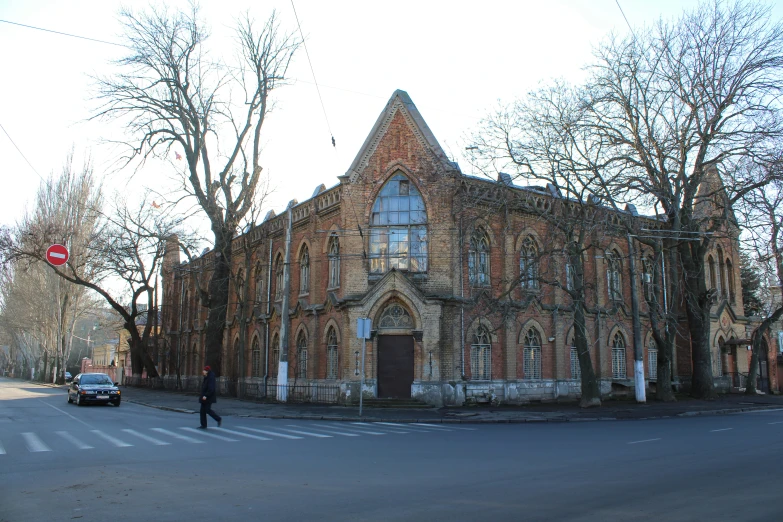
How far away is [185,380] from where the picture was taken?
4428cm

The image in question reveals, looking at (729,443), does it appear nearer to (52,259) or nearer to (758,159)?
(758,159)

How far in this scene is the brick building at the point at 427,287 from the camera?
2452cm

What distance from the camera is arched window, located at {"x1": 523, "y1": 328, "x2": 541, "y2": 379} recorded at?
2791 centimetres

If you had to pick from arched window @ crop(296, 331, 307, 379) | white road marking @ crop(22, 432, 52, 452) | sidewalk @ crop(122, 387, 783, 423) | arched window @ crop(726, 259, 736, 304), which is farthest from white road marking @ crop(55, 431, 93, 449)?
arched window @ crop(726, 259, 736, 304)

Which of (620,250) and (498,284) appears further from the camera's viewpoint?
(620,250)

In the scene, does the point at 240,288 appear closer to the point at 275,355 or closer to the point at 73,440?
the point at 275,355

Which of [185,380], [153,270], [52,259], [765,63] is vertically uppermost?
[765,63]

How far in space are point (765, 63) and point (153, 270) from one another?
3761 centimetres

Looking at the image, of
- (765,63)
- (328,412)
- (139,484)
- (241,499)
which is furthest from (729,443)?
(765,63)

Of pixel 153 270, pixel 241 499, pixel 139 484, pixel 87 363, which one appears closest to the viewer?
pixel 241 499

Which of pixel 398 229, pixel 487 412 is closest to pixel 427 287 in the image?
pixel 398 229

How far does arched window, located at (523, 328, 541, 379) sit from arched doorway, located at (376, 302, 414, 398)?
20.8 ft

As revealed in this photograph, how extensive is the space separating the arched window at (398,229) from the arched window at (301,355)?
240 inches

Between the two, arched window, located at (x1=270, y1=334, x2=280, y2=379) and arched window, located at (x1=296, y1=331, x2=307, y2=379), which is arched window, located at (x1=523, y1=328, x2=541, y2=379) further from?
arched window, located at (x1=270, y1=334, x2=280, y2=379)
